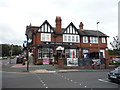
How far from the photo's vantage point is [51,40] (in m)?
34.3

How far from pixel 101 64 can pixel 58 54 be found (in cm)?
1037

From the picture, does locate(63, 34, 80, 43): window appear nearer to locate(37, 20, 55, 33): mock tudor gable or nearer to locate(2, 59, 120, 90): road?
locate(37, 20, 55, 33): mock tudor gable

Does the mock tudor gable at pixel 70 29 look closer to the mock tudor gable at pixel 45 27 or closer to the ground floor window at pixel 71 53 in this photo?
the mock tudor gable at pixel 45 27

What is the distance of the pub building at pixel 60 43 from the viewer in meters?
32.9

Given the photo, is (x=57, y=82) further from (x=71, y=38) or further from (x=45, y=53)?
(x=71, y=38)

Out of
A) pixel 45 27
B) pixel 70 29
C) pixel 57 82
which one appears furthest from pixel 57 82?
pixel 70 29

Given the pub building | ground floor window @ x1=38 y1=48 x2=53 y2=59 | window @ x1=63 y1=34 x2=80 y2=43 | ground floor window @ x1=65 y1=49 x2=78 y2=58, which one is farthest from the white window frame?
ground floor window @ x1=65 y1=49 x2=78 y2=58

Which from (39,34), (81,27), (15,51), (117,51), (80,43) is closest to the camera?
(39,34)

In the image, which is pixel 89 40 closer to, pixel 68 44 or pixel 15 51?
pixel 68 44

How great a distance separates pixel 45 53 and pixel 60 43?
13.3 ft

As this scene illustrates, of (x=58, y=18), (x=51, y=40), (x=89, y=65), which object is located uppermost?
(x=58, y=18)

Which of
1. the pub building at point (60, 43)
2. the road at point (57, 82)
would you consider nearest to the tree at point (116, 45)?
the pub building at point (60, 43)

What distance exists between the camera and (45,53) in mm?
33125

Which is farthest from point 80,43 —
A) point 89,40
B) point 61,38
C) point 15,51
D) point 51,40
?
point 15,51
